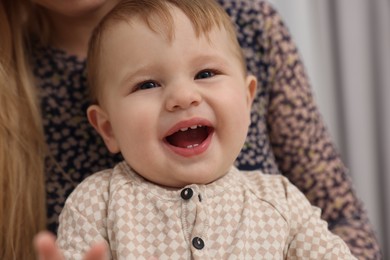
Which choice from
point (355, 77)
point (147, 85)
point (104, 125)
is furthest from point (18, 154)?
point (355, 77)

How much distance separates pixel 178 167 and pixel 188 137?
0.21 feet

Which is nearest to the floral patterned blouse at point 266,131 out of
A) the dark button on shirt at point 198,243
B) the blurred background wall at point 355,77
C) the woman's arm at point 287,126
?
the woman's arm at point 287,126

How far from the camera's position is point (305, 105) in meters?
1.59

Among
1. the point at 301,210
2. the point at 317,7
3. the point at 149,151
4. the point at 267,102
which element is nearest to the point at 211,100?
the point at 149,151

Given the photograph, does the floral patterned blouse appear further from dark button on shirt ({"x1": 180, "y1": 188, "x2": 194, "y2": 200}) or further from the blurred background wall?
the blurred background wall

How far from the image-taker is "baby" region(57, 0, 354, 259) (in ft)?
3.79

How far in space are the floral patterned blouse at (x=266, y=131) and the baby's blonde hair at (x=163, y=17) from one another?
0.22 meters

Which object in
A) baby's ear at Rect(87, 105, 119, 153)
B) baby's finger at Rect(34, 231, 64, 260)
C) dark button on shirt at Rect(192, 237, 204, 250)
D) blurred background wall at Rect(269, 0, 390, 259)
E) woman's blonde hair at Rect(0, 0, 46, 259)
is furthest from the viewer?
blurred background wall at Rect(269, 0, 390, 259)

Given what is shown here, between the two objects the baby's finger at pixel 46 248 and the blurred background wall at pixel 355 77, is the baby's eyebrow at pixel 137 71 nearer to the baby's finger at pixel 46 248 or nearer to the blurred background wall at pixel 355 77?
the baby's finger at pixel 46 248

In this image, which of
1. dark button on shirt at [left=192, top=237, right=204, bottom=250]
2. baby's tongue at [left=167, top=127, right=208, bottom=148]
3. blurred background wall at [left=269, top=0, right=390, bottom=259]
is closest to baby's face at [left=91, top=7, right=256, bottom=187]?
baby's tongue at [left=167, top=127, right=208, bottom=148]

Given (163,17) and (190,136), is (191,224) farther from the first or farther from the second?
(163,17)

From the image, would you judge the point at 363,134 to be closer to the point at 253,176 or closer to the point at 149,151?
the point at 253,176

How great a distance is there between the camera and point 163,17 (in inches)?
47.2

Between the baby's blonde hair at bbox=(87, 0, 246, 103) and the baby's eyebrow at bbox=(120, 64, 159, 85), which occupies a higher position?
the baby's blonde hair at bbox=(87, 0, 246, 103)
